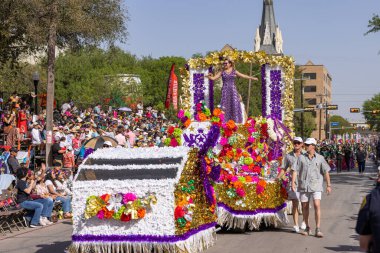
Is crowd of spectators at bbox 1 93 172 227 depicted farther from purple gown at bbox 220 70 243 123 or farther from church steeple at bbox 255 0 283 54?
church steeple at bbox 255 0 283 54

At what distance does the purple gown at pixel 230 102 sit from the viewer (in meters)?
14.0

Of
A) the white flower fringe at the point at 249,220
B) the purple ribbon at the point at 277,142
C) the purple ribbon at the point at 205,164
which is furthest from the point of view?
the purple ribbon at the point at 277,142

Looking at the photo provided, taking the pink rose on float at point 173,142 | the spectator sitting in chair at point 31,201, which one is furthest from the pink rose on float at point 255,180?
the spectator sitting in chair at point 31,201

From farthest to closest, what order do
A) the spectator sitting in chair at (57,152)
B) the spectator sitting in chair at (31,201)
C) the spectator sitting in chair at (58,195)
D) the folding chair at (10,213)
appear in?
the spectator sitting in chair at (57,152), the spectator sitting in chair at (58,195), the spectator sitting in chair at (31,201), the folding chair at (10,213)

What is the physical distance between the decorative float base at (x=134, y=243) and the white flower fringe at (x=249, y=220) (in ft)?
8.24

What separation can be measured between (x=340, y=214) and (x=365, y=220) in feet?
33.8

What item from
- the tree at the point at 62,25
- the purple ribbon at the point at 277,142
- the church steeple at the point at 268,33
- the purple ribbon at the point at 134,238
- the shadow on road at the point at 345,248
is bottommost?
the shadow on road at the point at 345,248

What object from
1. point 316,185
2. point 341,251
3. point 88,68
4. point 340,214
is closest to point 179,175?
point 341,251

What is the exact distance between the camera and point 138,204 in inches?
345

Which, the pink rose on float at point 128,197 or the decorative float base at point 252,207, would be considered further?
the decorative float base at point 252,207

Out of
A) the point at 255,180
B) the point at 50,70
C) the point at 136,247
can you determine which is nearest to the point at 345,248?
the point at 255,180

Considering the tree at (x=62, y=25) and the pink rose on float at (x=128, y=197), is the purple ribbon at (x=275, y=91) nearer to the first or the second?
the pink rose on float at (x=128, y=197)

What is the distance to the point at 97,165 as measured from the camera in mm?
9680

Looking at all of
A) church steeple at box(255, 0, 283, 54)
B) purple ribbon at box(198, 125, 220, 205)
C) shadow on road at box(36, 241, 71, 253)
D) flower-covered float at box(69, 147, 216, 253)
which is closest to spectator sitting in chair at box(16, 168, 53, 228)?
shadow on road at box(36, 241, 71, 253)
